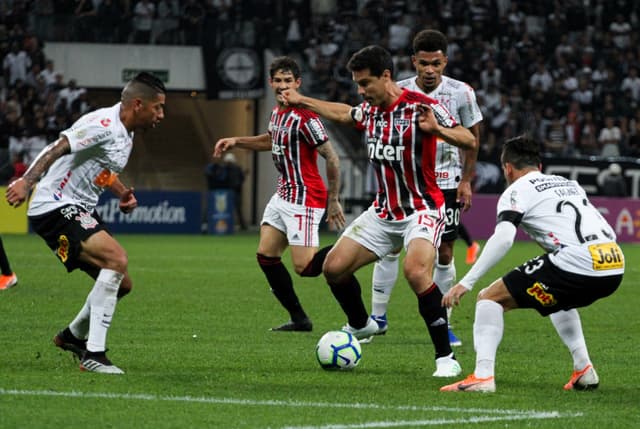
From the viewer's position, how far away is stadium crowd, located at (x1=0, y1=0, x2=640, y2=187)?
3216 centimetres

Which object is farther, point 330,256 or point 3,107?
point 3,107

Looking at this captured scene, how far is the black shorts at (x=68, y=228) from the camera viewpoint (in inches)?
334

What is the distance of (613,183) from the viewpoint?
3003cm

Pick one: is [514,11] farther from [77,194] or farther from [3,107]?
[77,194]

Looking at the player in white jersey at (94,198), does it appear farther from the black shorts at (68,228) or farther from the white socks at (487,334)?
the white socks at (487,334)

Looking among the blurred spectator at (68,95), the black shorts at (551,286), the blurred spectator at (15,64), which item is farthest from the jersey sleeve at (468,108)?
the blurred spectator at (15,64)

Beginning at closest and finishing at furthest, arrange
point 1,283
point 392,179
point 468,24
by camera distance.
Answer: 1. point 392,179
2. point 1,283
3. point 468,24

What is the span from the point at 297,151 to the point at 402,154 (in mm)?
2794

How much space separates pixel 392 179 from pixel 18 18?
25923 millimetres

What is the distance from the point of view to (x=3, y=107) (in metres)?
31.9

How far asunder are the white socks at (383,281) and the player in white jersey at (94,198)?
275cm

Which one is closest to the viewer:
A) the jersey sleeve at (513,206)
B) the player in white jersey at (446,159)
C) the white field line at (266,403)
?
the white field line at (266,403)

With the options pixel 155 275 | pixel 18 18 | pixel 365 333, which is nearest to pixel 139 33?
pixel 18 18

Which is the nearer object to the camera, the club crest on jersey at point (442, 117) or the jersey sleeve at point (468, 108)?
the club crest on jersey at point (442, 117)
